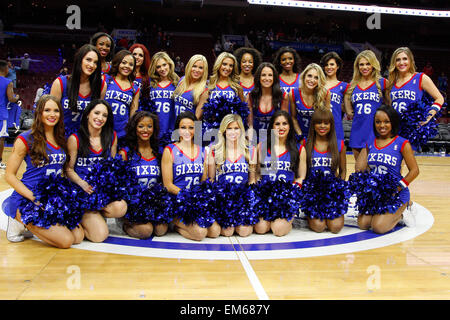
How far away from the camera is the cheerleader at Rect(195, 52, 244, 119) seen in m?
3.51

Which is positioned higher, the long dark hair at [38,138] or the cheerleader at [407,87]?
the cheerleader at [407,87]

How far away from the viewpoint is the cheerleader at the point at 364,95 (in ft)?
12.2

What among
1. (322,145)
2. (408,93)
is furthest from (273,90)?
(408,93)

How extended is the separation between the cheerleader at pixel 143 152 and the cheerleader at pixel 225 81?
2.04 feet

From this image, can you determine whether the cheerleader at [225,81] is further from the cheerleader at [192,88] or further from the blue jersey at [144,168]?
the blue jersey at [144,168]

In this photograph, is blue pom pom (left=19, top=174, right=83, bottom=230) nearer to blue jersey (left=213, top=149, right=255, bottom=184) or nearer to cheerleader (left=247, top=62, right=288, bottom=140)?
blue jersey (left=213, top=149, right=255, bottom=184)

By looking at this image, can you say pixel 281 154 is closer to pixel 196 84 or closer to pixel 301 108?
pixel 301 108

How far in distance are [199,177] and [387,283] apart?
156 centimetres

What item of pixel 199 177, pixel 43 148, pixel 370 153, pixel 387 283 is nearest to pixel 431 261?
pixel 387 283

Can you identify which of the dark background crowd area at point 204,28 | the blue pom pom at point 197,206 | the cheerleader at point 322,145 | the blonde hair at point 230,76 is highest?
the dark background crowd area at point 204,28

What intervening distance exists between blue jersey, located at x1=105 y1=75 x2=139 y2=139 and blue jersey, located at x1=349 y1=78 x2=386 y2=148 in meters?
2.11

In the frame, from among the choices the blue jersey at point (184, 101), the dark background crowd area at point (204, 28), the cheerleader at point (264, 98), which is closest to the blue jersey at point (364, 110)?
the cheerleader at point (264, 98)

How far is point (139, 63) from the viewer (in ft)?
12.3

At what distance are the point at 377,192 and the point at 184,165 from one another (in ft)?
5.05
